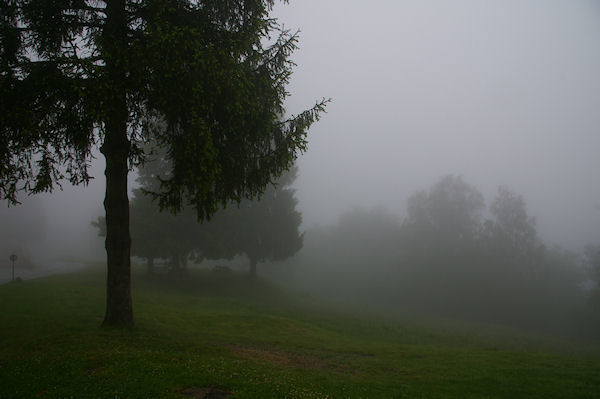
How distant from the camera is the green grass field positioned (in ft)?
22.5

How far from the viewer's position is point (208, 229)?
33469 millimetres

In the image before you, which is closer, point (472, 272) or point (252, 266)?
point (252, 266)

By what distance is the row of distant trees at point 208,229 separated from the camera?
3266 centimetres

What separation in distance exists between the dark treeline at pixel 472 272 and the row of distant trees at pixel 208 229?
2203cm

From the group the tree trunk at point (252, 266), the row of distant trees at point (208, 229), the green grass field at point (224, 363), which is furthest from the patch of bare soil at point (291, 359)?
the tree trunk at point (252, 266)

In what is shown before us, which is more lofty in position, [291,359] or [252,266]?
[252,266]

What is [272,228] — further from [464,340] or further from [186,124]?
[186,124]

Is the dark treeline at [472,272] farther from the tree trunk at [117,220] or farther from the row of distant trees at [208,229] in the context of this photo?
the tree trunk at [117,220]

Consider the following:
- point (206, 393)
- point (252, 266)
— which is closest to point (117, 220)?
point (206, 393)

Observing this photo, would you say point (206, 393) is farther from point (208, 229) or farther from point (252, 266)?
point (252, 266)

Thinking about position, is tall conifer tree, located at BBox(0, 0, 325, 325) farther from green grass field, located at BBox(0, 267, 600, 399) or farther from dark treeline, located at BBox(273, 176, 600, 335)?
dark treeline, located at BBox(273, 176, 600, 335)

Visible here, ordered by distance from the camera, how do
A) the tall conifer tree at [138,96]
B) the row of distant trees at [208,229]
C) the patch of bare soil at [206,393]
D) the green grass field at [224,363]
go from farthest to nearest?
the row of distant trees at [208,229], the tall conifer tree at [138,96], the green grass field at [224,363], the patch of bare soil at [206,393]

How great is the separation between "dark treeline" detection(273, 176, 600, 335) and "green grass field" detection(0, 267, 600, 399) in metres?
35.1

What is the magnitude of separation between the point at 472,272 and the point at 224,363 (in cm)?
5701
